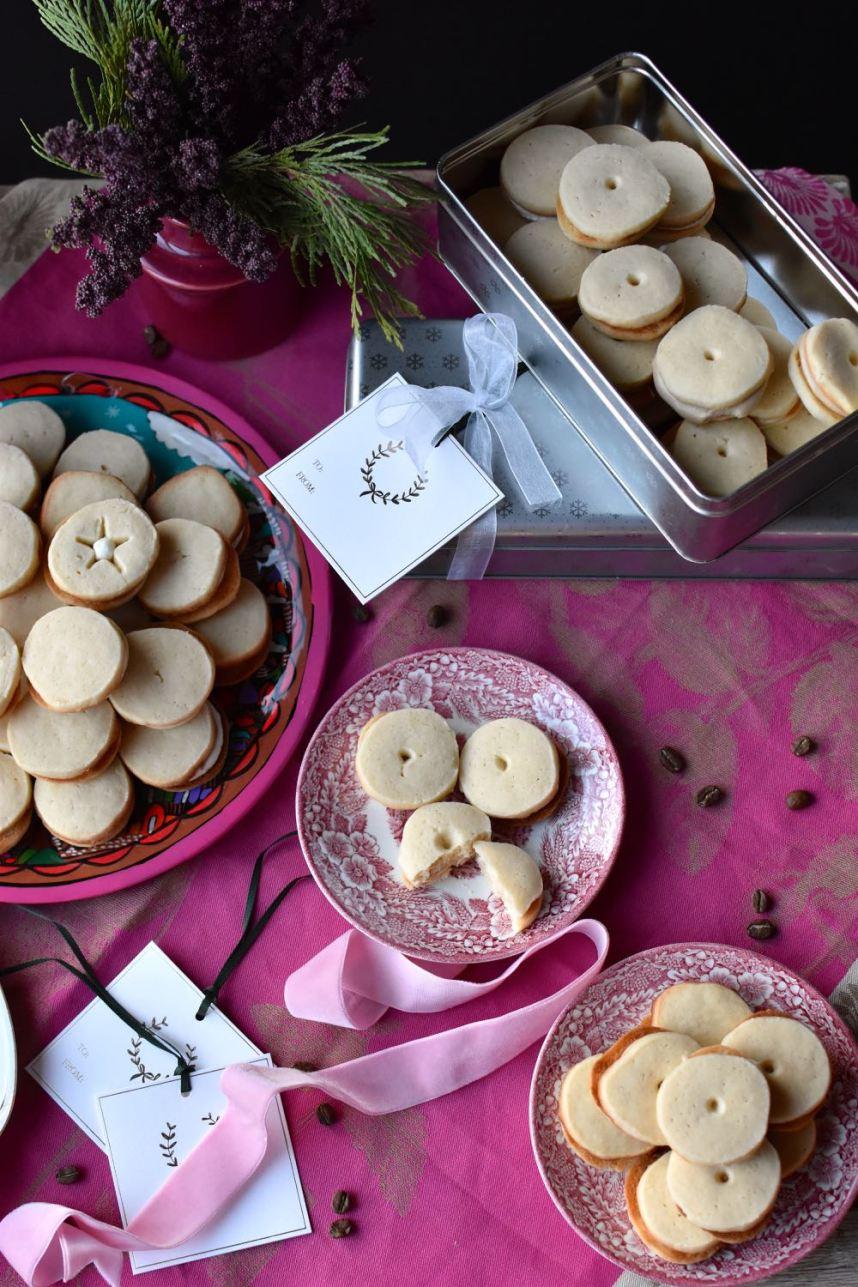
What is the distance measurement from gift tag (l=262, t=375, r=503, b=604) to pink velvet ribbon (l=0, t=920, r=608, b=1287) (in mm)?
365

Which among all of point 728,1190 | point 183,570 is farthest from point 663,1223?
point 183,570

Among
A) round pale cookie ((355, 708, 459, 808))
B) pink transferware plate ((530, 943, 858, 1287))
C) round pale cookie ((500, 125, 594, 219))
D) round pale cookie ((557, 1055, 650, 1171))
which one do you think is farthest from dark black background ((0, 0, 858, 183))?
round pale cookie ((557, 1055, 650, 1171))

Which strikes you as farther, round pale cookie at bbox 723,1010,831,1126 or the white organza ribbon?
the white organza ribbon

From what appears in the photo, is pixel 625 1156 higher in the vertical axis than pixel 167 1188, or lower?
lower

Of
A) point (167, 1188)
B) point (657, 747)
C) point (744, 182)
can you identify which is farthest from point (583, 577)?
point (167, 1188)

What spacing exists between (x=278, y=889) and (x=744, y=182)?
83cm

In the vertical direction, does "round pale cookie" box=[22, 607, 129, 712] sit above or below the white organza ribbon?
above

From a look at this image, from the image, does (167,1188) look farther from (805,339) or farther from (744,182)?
(744,182)

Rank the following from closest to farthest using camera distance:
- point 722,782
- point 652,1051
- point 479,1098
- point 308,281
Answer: point 652,1051 < point 479,1098 < point 722,782 < point 308,281

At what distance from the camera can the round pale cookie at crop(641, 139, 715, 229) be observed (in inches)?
45.6

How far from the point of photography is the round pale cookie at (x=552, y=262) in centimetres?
115

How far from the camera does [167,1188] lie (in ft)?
3.54

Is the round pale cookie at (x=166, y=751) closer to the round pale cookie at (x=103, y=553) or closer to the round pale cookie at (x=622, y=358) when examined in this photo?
the round pale cookie at (x=103, y=553)

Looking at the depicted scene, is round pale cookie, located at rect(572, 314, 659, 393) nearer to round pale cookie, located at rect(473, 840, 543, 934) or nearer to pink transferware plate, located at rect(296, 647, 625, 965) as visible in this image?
pink transferware plate, located at rect(296, 647, 625, 965)
